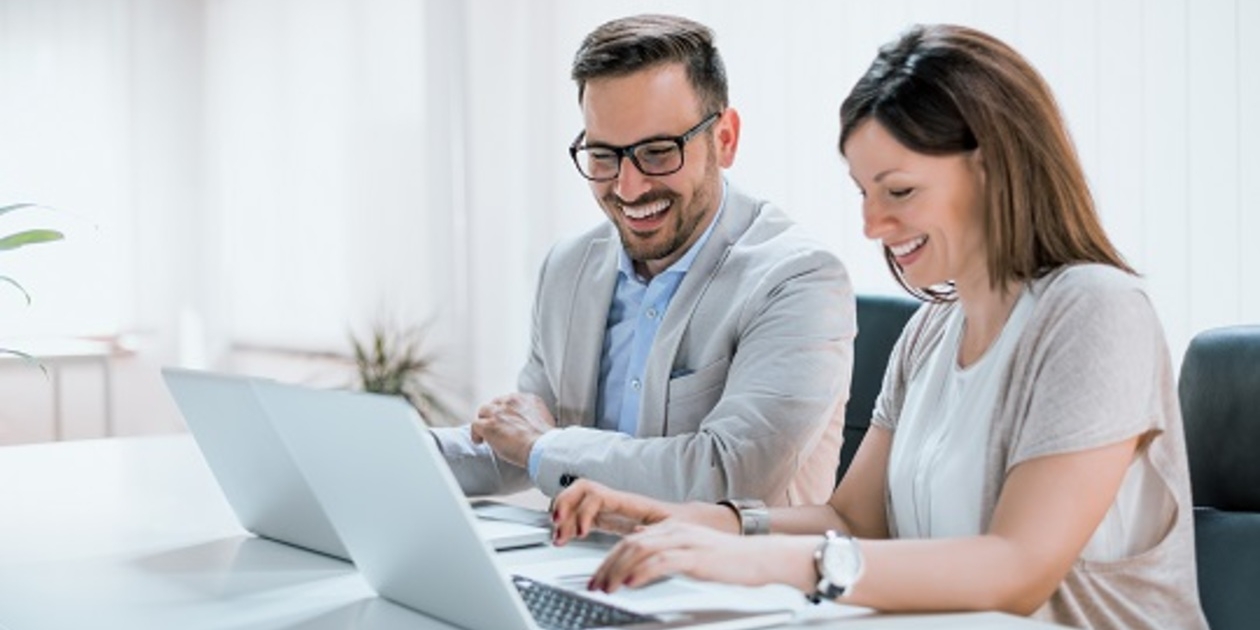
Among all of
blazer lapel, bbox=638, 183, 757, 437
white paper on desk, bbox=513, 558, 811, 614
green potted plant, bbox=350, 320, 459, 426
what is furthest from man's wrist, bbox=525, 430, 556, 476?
green potted plant, bbox=350, 320, 459, 426

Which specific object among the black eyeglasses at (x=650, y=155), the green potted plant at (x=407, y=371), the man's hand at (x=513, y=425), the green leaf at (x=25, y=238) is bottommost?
the green potted plant at (x=407, y=371)

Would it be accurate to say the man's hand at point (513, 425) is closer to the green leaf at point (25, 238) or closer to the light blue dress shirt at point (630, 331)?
the light blue dress shirt at point (630, 331)

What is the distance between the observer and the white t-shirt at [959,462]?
1.79 meters

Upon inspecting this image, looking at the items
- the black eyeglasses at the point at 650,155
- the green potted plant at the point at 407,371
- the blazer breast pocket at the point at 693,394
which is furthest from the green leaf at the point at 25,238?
the green potted plant at the point at 407,371

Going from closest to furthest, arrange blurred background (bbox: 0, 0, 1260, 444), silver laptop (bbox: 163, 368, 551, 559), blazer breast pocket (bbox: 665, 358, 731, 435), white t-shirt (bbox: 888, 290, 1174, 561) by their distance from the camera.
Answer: white t-shirt (bbox: 888, 290, 1174, 561), silver laptop (bbox: 163, 368, 551, 559), blazer breast pocket (bbox: 665, 358, 731, 435), blurred background (bbox: 0, 0, 1260, 444)

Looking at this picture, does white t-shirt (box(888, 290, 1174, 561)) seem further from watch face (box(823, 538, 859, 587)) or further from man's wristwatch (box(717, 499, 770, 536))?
watch face (box(823, 538, 859, 587))

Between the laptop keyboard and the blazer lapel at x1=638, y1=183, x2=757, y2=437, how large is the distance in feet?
2.66

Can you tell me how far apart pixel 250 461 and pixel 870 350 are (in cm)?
96

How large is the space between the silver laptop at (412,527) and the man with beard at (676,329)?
612 millimetres

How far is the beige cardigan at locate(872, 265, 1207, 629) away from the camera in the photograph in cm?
Answer: 169

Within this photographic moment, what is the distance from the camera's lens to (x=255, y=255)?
6828 millimetres

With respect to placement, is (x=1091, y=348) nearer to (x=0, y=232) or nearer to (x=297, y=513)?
(x=297, y=513)

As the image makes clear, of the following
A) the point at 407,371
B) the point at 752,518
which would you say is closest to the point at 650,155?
the point at 752,518

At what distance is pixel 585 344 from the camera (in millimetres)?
2650
